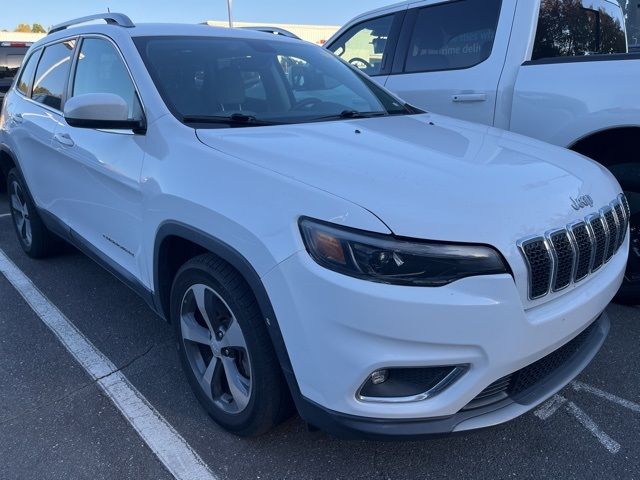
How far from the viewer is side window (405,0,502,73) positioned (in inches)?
163

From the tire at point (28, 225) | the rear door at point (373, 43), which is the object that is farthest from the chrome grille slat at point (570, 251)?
the tire at point (28, 225)

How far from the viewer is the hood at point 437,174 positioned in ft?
5.98

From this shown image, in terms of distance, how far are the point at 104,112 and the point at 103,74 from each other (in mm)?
730

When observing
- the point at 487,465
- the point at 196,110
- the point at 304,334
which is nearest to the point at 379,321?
the point at 304,334

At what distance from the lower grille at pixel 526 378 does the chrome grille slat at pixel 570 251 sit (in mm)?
293

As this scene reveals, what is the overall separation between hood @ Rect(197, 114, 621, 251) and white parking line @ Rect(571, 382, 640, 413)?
98 centimetres

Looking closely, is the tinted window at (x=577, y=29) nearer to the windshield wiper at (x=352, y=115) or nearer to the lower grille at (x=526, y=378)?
the windshield wiper at (x=352, y=115)

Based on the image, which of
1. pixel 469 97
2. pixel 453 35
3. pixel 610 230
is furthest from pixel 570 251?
pixel 453 35

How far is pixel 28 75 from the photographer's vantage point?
455 centimetres

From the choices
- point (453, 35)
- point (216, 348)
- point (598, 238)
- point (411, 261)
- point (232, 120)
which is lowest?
point (216, 348)

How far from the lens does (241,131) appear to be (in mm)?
2527

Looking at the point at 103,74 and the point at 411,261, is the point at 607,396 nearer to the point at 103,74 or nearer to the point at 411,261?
the point at 411,261

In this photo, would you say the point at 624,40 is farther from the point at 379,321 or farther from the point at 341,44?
the point at 379,321

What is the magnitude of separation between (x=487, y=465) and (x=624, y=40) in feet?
14.2
